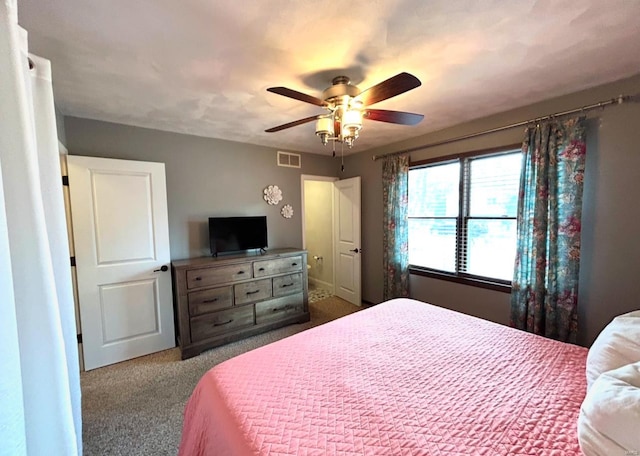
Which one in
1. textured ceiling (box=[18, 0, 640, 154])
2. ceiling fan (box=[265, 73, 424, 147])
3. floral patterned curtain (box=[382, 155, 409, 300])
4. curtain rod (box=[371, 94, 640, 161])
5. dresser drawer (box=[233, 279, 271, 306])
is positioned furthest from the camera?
floral patterned curtain (box=[382, 155, 409, 300])

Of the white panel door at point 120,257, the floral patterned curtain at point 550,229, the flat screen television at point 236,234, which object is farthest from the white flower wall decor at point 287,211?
the floral patterned curtain at point 550,229

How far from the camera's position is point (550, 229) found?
2.29m

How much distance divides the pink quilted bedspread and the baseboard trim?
10.5 ft

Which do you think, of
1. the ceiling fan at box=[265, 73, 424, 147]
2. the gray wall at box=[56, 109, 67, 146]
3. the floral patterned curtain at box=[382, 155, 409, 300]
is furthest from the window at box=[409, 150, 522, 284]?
the gray wall at box=[56, 109, 67, 146]

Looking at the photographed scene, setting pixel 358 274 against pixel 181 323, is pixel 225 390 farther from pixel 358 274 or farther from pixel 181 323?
pixel 358 274

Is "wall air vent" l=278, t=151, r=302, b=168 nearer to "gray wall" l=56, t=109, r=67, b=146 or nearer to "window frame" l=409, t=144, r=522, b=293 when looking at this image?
"window frame" l=409, t=144, r=522, b=293

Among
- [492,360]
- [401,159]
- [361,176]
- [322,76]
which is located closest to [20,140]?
[322,76]

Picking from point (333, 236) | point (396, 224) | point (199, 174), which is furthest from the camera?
point (333, 236)

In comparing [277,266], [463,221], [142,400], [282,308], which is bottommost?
[142,400]

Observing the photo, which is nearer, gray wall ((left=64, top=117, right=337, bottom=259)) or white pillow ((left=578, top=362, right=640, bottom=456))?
white pillow ((left=578, top=362, right=640, bottom=456))

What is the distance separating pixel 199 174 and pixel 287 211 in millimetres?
1276

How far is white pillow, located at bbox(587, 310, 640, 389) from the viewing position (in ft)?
3.39

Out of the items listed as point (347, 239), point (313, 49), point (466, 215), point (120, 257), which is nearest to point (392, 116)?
point (313, 49)

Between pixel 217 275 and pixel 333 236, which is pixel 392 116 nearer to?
pixel 217 275
